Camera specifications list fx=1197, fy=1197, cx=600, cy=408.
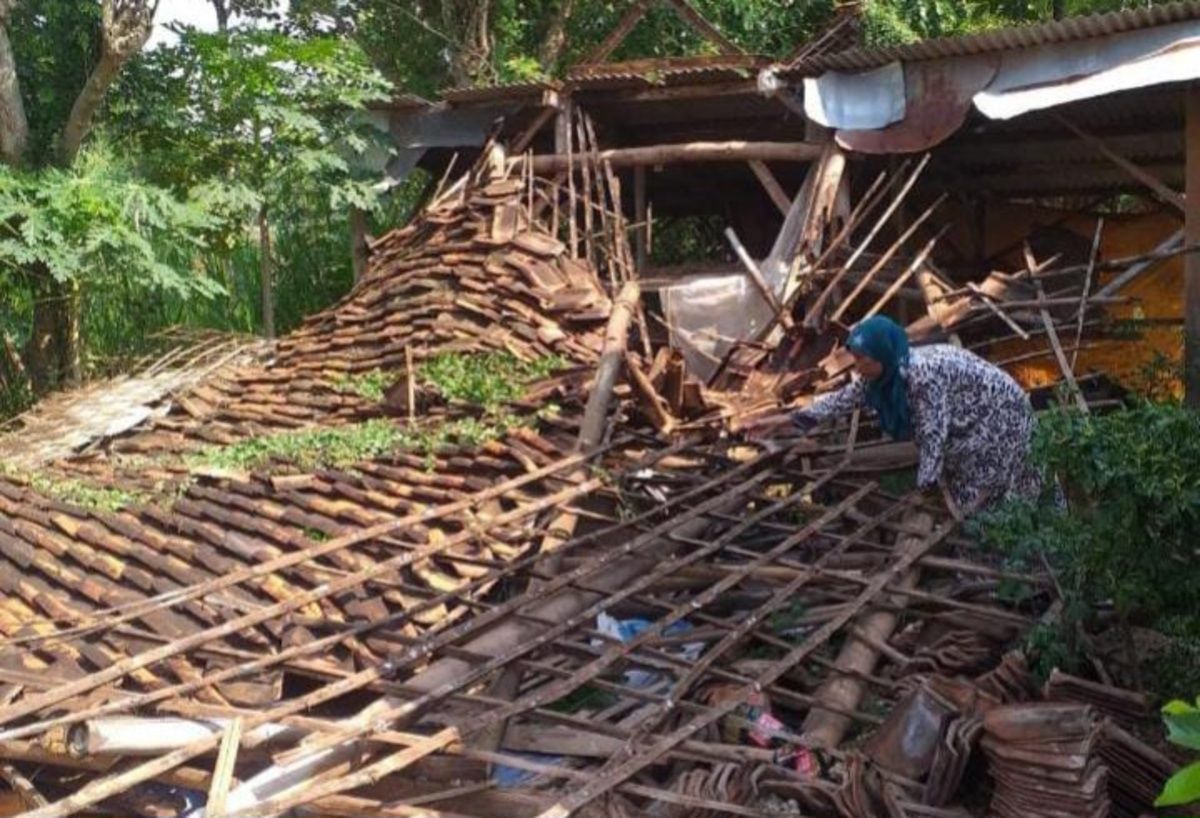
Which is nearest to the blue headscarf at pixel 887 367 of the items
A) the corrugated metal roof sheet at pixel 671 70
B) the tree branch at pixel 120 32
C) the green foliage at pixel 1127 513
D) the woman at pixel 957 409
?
the woman at pixel 957 409

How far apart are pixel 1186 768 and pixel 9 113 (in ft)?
31.4

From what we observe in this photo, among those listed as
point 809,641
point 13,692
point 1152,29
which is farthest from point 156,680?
point 1152,29

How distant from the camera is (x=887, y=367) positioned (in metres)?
5.00

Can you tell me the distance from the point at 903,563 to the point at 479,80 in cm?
947

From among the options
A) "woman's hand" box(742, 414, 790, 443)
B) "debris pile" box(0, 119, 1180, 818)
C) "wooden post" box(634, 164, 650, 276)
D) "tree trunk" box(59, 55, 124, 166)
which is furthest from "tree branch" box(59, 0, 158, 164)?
"woman's hand" box(742, 414, 790, 443)

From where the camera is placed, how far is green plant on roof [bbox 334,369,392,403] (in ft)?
24.5

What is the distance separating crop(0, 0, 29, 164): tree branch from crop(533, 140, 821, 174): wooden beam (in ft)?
13.1

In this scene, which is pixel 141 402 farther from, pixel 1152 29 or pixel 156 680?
pixel 1152 29

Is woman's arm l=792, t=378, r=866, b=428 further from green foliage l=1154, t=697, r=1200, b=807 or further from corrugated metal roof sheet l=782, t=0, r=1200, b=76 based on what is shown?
green foliage l=1154, t=697, r=1200, b=807

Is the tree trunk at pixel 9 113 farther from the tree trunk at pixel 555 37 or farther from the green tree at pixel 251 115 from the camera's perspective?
the tree trunk at pixel 555 37

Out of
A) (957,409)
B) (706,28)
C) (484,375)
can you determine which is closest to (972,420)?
(957,409)

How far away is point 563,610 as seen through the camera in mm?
4746

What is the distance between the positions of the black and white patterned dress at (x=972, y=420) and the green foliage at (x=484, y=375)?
8.39ft

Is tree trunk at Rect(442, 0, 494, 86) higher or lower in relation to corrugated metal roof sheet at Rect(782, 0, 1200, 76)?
higher
